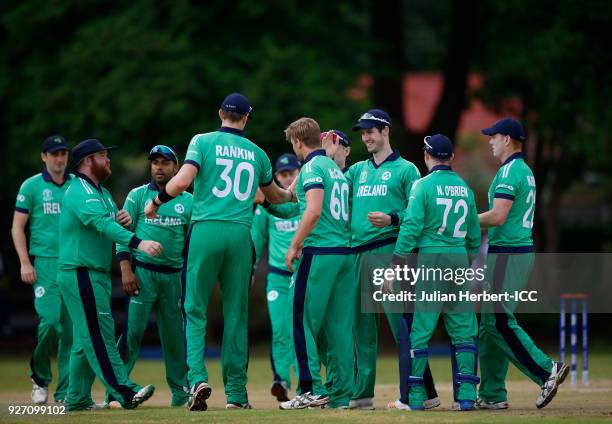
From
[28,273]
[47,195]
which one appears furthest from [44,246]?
[47,195]

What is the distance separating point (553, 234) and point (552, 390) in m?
21.4

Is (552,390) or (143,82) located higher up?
(143,82)

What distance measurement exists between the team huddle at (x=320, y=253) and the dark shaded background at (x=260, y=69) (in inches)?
398

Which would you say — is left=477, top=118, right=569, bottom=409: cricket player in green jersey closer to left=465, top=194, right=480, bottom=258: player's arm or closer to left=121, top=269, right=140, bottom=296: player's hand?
left=465, top=194, right=480, bottom=258: player's arm

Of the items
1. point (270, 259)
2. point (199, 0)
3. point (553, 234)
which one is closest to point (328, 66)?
point (199, 0)

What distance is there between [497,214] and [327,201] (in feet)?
5.61

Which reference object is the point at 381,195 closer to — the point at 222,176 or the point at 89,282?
the point at 222,176

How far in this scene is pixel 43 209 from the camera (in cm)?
1336

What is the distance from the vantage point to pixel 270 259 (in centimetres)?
1479

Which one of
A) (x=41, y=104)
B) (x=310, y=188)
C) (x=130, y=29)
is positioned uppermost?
(x=130, y=29)

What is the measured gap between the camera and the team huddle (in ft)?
35.0

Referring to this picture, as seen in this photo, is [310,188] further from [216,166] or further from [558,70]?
[558,70]

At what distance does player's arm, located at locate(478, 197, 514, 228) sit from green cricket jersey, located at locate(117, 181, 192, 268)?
3207mm

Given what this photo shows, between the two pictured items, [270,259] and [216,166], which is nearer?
[216,166]
